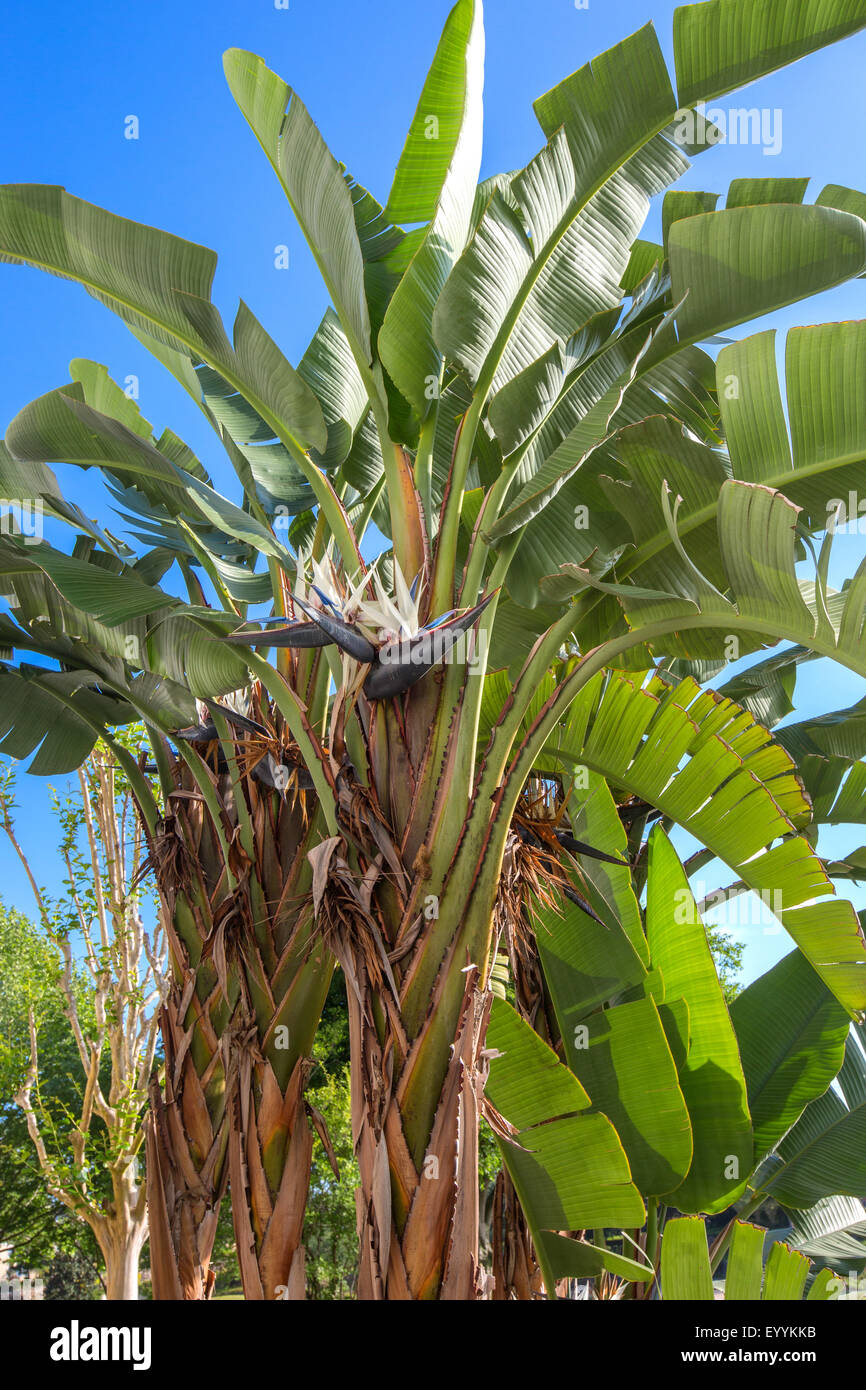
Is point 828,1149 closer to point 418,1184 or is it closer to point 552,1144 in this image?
point 552,1144

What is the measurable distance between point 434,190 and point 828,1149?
407cm

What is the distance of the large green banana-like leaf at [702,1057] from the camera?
312cm

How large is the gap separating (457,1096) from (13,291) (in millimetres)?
9225

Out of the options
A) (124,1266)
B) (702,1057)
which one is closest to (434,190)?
(702,1057)

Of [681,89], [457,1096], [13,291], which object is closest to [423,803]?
[457,1096]

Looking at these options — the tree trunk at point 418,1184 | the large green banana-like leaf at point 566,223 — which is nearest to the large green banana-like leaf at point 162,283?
the large green banana-like leaf at point 566,223

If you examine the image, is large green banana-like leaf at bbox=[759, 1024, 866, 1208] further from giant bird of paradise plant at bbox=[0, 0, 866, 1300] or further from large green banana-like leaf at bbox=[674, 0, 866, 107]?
large green banana-like leaf at bbox=[674, 0, 866, 107]

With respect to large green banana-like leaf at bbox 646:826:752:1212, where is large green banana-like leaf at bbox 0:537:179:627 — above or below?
above

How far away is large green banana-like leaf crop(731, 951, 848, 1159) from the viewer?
346 centimetres

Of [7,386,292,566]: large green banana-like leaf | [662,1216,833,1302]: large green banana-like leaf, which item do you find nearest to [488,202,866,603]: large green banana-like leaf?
[7,386,292,566]: large green banana-like leaf

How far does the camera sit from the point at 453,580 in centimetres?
283

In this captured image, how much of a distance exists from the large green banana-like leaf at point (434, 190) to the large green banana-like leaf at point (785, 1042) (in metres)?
2.70
